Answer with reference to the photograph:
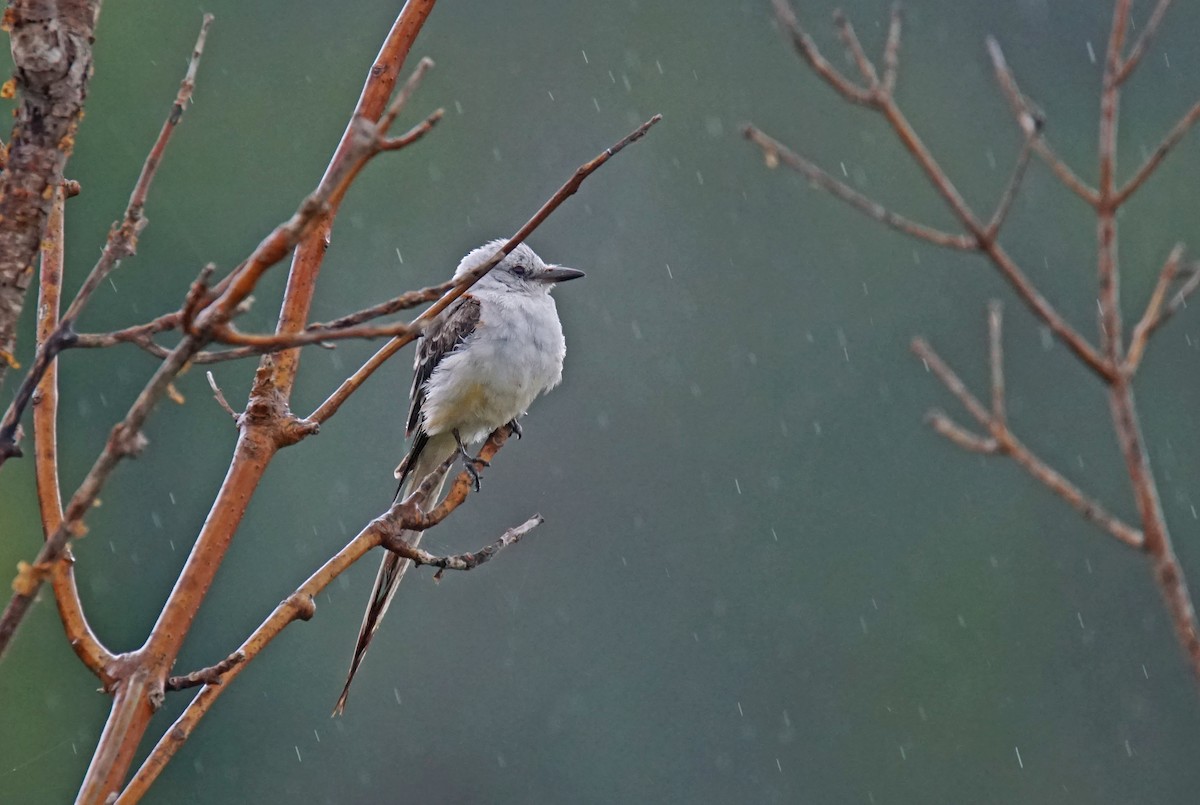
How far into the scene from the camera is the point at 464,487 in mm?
3014

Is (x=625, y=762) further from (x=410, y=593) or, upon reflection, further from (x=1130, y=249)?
(x=1130, y=249)

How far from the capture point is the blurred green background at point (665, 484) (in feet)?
62.3

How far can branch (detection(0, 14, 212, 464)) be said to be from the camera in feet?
6.02

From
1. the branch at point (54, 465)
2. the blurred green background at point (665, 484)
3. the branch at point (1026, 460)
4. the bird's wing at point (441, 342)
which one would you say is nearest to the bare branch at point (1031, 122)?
the branch at point (1026, 460)

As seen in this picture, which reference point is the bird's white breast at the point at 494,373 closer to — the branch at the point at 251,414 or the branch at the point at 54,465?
the branch at the point at 251,414

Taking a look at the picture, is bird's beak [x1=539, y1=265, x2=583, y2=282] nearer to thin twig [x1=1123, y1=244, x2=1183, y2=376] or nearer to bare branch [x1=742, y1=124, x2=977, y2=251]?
bare branch [x1=742, y1=124, x2=977, y2=251]

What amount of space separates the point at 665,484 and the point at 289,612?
759 inches

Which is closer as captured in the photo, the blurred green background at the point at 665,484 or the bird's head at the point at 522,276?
the bird's head at the point at 522,276

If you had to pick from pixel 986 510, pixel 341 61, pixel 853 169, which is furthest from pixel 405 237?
pixel 986 510

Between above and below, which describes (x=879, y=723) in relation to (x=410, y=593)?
below

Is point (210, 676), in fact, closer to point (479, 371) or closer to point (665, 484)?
point (479, 371)

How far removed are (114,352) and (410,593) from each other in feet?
16.2

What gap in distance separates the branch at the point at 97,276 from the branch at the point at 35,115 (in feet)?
0.30

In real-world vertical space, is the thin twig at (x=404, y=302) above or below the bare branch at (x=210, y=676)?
above
